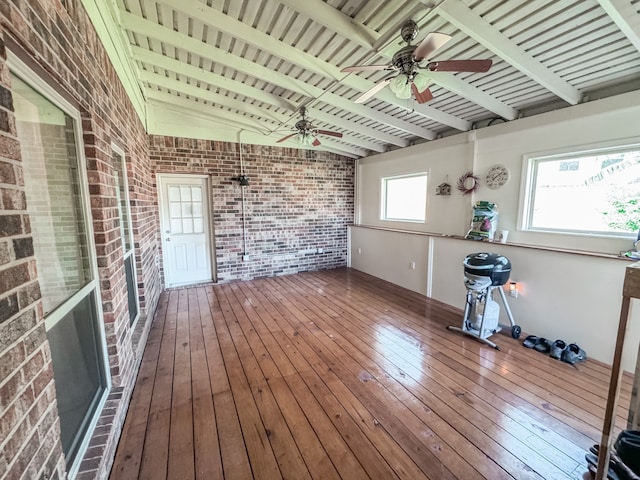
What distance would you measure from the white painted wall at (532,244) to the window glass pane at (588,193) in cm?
14

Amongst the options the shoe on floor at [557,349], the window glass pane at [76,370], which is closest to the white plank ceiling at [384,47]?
the window glass pane at [76,370]

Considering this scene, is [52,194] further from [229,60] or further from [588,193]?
[588,193]

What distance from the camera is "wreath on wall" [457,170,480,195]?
12.3 feet

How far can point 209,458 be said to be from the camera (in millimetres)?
1614

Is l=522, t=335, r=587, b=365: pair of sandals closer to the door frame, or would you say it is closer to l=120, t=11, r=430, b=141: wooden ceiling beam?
l=120, t=11, r=430, b=141: wooden ceiling beam

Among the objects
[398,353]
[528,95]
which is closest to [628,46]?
[528,95]

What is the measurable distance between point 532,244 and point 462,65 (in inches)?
95.8

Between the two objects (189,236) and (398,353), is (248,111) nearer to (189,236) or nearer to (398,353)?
(189,236)

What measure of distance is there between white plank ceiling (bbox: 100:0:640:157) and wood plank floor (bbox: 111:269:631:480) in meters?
2.64

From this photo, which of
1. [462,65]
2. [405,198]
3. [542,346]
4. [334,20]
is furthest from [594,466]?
[405,198]

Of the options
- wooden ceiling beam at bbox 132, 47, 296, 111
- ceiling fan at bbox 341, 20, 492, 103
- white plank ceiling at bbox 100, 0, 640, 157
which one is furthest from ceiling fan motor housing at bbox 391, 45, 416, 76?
wooden ceiling beam at bbox 132, 47, 296, 111

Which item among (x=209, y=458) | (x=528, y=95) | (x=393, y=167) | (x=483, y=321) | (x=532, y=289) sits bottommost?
(x=209, y=458)

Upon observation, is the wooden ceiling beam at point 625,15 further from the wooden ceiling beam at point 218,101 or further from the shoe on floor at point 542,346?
the wooden ceiling beam at point 218,101

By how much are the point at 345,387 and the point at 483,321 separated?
67.8 inches
